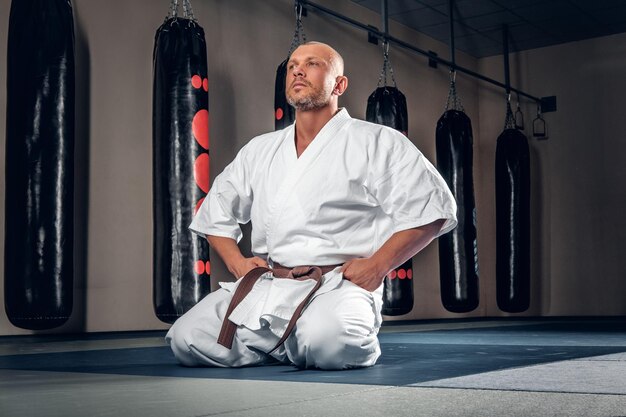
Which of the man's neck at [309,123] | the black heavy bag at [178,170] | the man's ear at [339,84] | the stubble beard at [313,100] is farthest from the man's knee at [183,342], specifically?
the black heavy bag at [178,170]

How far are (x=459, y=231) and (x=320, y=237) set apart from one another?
4352 millimetres

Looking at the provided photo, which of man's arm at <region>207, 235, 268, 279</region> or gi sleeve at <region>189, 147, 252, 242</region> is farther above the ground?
gi sleeve at <region>189, 147, 252, 242</region>

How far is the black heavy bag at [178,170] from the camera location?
4.34m

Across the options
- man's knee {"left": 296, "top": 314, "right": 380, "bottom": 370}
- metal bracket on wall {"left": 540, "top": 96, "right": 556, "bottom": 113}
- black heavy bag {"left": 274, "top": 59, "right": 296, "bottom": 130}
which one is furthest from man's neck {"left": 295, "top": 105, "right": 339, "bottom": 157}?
metal bracket on wall {"left": 540, "top": 96, "right": 556, "bottom": 113}

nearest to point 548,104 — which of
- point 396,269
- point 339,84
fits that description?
point 396,269

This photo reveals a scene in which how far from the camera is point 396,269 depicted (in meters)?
6.00

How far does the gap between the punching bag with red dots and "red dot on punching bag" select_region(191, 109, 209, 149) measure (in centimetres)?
190

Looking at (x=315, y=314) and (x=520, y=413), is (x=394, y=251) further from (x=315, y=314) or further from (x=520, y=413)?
(x=520, y=413)

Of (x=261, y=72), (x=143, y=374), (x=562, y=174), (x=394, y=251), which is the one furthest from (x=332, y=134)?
(x=562, y=174)

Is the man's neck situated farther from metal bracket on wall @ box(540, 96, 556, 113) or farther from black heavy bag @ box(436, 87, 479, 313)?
metal bracket on wall @ box(540, 96, 556, 113)

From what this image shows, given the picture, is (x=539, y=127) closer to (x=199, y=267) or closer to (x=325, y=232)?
(x=199, y=267)

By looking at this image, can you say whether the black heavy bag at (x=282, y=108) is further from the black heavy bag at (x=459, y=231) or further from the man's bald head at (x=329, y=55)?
the man's bald head at (x=329, y=55)

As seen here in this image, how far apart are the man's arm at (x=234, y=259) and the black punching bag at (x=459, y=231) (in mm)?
4135

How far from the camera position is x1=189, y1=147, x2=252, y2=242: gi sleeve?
292 cm
